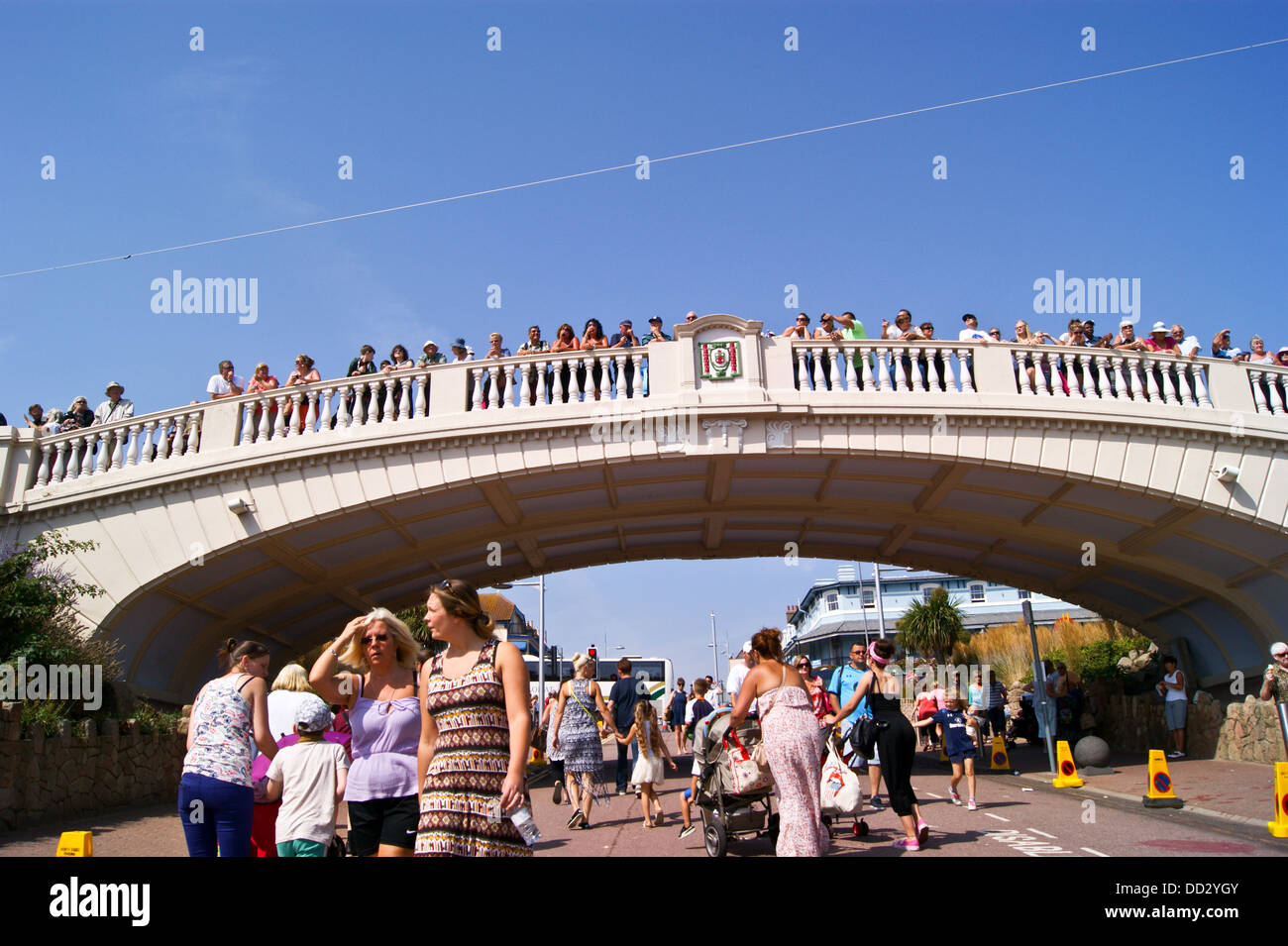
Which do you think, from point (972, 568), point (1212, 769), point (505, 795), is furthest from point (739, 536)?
point (505, 795)

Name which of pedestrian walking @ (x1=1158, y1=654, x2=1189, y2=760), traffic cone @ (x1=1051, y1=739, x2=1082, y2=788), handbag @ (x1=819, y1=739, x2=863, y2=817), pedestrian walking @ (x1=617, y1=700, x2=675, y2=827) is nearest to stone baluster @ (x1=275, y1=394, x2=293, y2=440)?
pedestrian walking @ (x1=617, y1=700, x2=675, y2=827)

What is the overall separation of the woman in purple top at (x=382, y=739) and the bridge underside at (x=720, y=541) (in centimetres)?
896

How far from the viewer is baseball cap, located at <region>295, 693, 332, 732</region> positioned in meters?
5.24

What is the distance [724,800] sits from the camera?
7418 mm

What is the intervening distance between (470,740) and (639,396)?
10730 millimetres

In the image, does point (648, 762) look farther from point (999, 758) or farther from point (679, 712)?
point (679, 712)

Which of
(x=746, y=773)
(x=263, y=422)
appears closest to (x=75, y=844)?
(x=746, y=773)

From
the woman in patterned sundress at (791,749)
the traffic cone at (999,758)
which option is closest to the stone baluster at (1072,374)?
the traffic cone at (999,758)

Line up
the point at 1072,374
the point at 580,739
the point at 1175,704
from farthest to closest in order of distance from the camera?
the point at 1175,704, the point at 1072,374, the point at 580,739

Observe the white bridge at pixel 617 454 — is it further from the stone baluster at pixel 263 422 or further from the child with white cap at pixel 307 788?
the child with white cap at pixel 307 788

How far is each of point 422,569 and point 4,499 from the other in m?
7.63

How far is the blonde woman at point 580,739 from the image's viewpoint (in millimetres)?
9758

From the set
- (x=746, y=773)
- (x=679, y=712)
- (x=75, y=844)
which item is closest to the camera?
(x=75, y=844)
